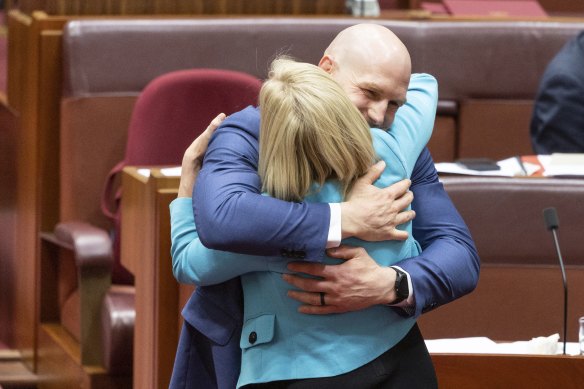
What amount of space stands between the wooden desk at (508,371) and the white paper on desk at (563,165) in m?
0.60

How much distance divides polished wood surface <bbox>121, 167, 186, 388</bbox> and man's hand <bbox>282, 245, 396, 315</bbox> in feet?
1.90

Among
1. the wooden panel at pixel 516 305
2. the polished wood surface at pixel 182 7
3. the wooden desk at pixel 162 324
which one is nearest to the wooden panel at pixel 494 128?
the polished wood surface at pixel 182 7

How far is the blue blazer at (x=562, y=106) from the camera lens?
2723 mm

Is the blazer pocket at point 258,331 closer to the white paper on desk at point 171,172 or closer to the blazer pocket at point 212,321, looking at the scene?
the blazer pocket at point 212,321

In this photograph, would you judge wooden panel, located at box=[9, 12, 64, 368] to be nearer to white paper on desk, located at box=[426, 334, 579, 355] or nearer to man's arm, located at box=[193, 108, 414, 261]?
white paper on desk, located at box=[426, 334, 579, 355]

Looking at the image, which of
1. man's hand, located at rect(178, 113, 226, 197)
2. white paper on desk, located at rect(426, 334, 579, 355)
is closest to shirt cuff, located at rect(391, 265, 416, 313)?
man's hand, located at rect(178, 113, 226, 197)

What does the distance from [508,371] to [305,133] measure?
1.94 ft

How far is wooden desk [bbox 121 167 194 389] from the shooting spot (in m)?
1.80

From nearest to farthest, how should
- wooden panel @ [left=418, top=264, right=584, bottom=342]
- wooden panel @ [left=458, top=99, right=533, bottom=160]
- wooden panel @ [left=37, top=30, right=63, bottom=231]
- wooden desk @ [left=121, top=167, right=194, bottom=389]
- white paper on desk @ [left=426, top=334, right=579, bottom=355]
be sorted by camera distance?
white paper on desk @ [left=426, top=334, right=579, bottom=355] < wooden desk @ [left=121, top=167, right=194, bottom=389] < wooden panel @ [left=418, top=264, right=584, bottom=342] < wooden panel @ [left=37, top=30, right=63, bottom=231] < wooden panel @ [left=458, top=99, right=533, bottom=160]

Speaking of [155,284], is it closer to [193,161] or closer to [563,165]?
[193,161]

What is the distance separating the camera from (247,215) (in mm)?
1188

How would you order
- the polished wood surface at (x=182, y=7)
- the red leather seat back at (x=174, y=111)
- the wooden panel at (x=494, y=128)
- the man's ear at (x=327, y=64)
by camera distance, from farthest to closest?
→ the wooden panel at (x=494, y=128) → the polished wood surface at (x=182, y=7) → the red leather seat back at (x=174, y=111) → the man's ear at (x=327, y=64)

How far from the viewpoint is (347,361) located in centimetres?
123

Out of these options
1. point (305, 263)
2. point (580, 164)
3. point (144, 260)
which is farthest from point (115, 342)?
point (305, 263)
